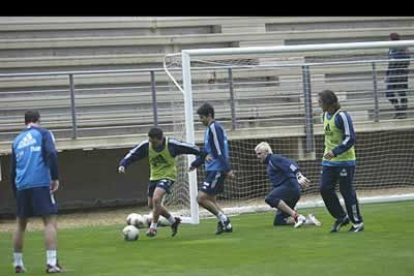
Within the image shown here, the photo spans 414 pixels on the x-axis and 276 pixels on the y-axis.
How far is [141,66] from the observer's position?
1902 centimetres

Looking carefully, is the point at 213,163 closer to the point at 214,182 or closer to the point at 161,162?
the point at 214,182

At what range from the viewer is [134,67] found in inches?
750

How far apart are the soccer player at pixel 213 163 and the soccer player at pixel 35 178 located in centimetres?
371

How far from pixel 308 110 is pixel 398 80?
234 cm

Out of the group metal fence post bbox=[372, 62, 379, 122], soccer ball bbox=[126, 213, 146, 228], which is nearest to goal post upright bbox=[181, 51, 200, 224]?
soccer ball bbox=[126, 213, 146, 228]

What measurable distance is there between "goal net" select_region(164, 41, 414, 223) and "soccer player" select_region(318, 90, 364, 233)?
5.59 meters

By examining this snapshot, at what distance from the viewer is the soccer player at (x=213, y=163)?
11844mm

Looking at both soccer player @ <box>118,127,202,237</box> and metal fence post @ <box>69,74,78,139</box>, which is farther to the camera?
metal fence post @ <box>69,74,78,139</box>

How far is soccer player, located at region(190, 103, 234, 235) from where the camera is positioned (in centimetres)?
1184

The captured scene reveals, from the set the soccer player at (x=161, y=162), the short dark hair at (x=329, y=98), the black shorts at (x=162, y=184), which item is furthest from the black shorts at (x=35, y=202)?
the short dark hair at (x=329, y=98)

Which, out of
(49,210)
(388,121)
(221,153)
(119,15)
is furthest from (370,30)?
(119,15)

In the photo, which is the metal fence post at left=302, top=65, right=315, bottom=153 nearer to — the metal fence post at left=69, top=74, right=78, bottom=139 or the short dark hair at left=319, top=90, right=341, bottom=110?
the metal fence post at left=69, top=74, right=78, bottom=139

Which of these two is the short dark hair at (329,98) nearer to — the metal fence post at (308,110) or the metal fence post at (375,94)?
the metal fence post at (308,110)
